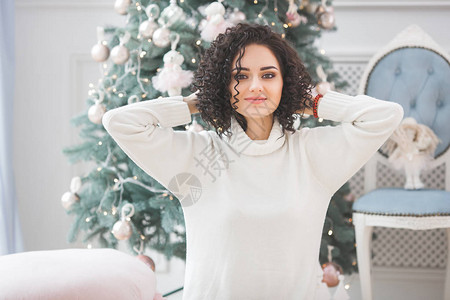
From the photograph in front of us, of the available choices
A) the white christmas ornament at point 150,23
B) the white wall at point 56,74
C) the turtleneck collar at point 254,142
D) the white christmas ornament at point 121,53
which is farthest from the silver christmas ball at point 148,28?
the turtleneck collar at point 254,142

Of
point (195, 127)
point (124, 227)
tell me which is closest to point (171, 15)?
point (195, 127)

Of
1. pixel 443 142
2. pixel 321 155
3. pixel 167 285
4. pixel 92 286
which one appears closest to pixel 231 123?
pixel 321 155

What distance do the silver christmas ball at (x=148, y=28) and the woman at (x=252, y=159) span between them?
110 centimetres

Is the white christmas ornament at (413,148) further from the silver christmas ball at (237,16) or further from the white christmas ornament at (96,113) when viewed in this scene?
the white christmas ornament at (96,113)

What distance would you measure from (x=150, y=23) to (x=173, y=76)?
Result: 303 millimetres

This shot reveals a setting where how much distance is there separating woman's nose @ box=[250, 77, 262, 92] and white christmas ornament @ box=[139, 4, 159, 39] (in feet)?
3.97

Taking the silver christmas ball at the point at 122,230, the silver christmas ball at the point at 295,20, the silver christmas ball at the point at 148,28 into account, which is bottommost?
the silver christmas ball at the point at 122,230

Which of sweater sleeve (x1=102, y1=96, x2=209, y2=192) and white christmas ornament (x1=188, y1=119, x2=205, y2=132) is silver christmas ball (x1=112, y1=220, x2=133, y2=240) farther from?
sweater sleeve (x1=102, y1=96, x2=209, y2=192)

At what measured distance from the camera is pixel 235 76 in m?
1.18

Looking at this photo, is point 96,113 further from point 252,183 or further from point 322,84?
point 252,183

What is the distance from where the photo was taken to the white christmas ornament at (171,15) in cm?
222

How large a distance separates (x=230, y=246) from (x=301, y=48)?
1570 millimetres

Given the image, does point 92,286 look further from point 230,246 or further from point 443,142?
point 443,142

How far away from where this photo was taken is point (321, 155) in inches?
47.8
